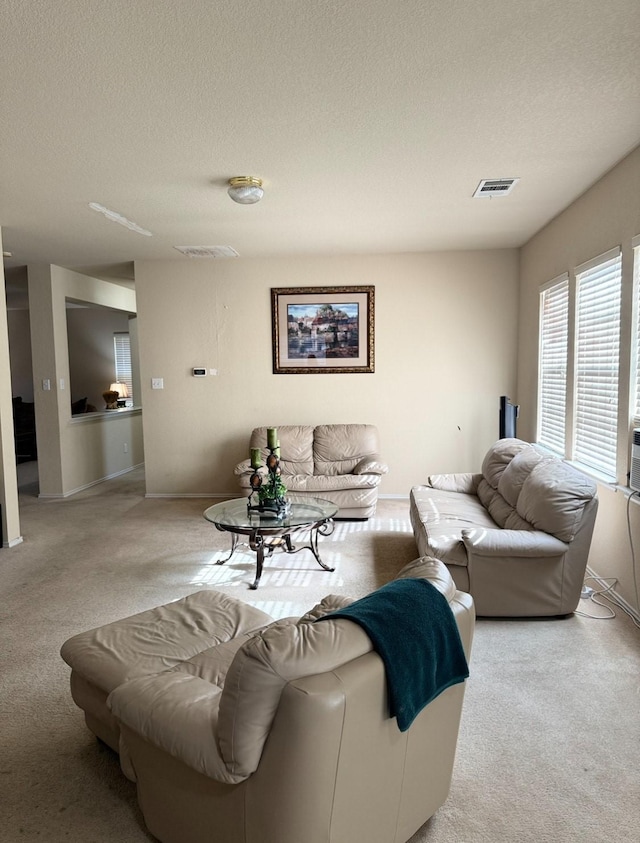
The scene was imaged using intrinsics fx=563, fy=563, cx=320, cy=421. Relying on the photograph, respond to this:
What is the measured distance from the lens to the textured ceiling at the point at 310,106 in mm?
2037

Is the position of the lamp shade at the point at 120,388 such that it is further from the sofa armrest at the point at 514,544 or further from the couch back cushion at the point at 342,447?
the sofa armrest at the point at 514,544

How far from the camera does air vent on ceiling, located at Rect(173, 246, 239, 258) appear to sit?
5582mm

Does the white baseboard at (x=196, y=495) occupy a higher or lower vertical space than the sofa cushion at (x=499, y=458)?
lower

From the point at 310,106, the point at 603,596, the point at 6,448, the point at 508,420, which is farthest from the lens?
the point at 508,420

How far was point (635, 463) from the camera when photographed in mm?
3152

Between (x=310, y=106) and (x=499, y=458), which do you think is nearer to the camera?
(x=310, y=106)

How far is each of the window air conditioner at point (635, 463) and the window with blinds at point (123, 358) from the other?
7944 millimetres

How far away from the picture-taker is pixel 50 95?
8.26 feet

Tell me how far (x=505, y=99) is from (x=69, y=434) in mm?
5768

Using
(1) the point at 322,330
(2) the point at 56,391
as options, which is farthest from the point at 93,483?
(1) the point at 322,330

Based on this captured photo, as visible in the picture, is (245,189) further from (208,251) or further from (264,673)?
(264,673)

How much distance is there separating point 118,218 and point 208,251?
1327mm

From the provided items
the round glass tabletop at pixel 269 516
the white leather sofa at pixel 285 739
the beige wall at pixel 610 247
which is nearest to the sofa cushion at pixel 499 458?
the beige wall at pixel 610 247

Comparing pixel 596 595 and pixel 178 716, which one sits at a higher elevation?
pixel 178 716
